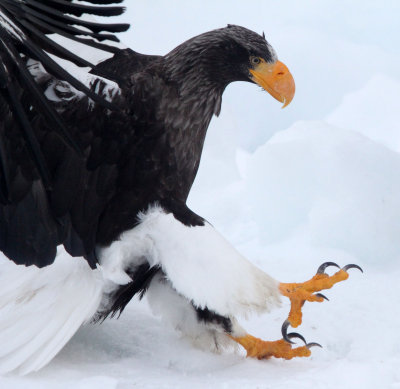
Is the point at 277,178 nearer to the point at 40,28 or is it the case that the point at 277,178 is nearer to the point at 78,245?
the point at 78,245

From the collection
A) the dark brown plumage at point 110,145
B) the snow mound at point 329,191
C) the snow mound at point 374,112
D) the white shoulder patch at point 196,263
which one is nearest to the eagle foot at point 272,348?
the white shoulder patch at point 196,263

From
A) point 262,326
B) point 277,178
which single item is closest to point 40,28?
point 262,326

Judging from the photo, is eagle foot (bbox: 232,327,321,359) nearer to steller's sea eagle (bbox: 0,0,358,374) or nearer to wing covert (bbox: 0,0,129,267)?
steller's sea eagle (bbox: 0,0,358,374)

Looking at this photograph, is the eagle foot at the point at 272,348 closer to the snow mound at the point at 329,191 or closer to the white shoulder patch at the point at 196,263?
the white shoulder patch at the point at 196,263

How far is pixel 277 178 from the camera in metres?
4.08

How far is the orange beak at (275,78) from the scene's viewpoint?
2631 millimetres

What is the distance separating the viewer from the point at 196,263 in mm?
2445

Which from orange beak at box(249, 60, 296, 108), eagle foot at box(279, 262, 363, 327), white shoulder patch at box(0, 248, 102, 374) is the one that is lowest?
white shoulder patch at box(0, 248, 102, 374)

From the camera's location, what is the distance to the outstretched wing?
212cm

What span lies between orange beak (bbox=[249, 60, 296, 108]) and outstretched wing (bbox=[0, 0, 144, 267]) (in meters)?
0.50

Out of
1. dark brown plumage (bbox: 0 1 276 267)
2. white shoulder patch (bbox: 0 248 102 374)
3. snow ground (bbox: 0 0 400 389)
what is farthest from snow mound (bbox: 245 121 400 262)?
white shoulder patch (bbox: 0 248 102 374)

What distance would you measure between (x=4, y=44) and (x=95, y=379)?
3.21ft

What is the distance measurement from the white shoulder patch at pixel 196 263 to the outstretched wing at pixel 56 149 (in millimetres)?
121

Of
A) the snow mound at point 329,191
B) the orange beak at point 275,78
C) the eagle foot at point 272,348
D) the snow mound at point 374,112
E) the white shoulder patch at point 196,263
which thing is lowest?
the eagle foot at point 272,348
